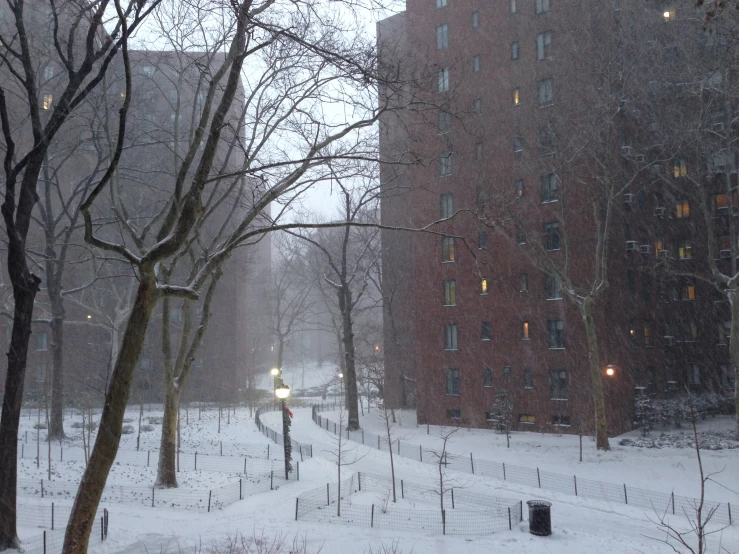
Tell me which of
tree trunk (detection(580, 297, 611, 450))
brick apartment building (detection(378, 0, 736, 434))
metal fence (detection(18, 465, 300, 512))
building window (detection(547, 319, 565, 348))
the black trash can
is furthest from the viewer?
building window (detection(547, 319, 565, 348))

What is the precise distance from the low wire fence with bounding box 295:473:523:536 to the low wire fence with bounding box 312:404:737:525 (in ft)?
4.96

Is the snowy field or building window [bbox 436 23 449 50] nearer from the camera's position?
the snowy field

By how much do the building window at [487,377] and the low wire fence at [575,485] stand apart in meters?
6.14

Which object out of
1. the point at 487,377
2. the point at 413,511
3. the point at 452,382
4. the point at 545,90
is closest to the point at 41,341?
the point at 452,382

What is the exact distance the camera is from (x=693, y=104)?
29.0 meters

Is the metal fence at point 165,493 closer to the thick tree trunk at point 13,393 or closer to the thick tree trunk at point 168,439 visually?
the thick tree trunk at point 168,439

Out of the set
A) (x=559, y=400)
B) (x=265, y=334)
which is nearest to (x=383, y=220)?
(x=559, y=400)

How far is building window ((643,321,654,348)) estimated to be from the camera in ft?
109

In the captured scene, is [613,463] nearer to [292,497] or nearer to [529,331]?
[529,331]

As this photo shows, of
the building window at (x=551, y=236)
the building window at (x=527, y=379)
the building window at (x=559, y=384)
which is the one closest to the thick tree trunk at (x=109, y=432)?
the building window at (x=559, y=384)

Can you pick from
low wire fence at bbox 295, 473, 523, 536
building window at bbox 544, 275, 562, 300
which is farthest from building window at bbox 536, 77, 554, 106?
low wire fence at bbox 295, 473, 523, 536

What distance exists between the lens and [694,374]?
3538 centimetres

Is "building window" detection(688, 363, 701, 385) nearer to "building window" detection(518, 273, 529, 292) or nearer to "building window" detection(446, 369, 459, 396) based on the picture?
"building window" detection(518, 273, 529, 292)

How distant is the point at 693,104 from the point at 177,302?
113ft
